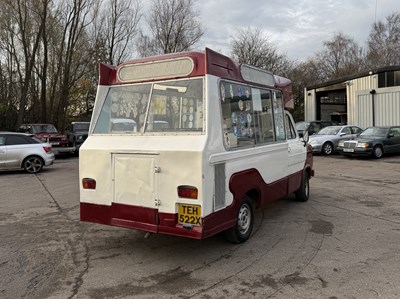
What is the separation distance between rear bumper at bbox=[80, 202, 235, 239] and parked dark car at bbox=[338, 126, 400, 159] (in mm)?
14128

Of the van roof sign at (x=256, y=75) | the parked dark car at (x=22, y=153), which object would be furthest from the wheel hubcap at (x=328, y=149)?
the van roof sign at (x=256, y=75)

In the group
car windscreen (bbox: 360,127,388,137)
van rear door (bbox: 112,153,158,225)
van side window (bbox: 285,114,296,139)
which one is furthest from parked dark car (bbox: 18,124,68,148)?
van rear door (bbox: 112,153,158,225)

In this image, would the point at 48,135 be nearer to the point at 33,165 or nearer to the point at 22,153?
the point at 33,165

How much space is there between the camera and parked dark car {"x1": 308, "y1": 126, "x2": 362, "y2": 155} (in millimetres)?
19516

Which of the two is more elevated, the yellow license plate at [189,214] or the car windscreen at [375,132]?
the car windscreen at [375,132]

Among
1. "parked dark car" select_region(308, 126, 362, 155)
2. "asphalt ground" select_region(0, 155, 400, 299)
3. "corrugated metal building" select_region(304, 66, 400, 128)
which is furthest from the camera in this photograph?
"corrugated metal building" select_region(304, 66, 400, 128)

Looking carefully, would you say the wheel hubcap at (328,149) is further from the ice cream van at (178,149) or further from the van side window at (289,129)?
the ice cream van at (178,149)

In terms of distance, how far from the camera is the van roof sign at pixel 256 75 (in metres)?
5.71

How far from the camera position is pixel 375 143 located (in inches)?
693

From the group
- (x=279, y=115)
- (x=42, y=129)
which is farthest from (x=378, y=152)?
(x=42, y=129)

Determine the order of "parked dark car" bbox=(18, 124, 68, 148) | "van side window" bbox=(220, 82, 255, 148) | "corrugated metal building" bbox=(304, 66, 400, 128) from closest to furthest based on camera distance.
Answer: "van side window" bbox=(220, 82, 255, 148)
"parked dark car" bbox=(18, 124, 68, 148)
"corrugated metal building" bbox=(304, 66, 400, 128)

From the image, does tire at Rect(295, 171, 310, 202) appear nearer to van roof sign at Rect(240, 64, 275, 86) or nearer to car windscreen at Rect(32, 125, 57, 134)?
van roof sign at Rect(240, 64, 275, 86)

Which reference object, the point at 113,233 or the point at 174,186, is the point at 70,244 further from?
the point at 174,186

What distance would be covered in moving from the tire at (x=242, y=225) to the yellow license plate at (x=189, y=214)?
3.02 feet
